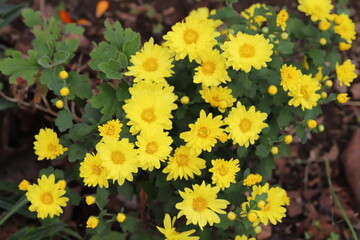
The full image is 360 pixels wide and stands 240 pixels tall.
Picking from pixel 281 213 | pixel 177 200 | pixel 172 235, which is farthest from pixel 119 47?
pixel 281 213

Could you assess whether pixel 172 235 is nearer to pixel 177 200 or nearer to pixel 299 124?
pixel 177 200

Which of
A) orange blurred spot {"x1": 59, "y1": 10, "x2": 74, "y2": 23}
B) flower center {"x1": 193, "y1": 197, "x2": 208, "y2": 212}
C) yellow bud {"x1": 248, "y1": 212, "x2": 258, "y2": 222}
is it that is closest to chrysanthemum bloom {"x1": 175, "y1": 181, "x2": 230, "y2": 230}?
flower center {"x1": 193, "y1": 197, "x2": 208, "y2": 212}

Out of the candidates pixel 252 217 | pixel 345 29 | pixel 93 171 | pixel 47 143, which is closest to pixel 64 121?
pixel 47 143

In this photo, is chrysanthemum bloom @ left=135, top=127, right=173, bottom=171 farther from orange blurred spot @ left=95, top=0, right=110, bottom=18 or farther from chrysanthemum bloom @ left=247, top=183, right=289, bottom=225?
orange blurred spot @ left=95, top=0, right=110, bottom=18

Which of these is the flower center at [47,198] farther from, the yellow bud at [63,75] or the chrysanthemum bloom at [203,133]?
the chrysanthemum bloom at [203,133]

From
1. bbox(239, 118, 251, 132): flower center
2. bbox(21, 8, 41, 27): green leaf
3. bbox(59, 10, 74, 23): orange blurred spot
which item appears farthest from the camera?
bbox(59, 10, 74, 23): orange blurred spot

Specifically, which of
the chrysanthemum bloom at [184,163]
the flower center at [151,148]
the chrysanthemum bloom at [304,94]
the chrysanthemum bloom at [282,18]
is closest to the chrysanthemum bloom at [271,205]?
the chrysanthemum bloom at [184,163]
